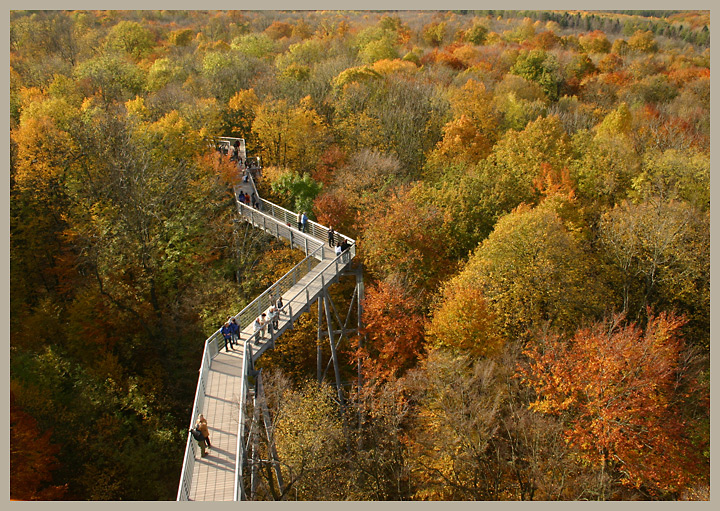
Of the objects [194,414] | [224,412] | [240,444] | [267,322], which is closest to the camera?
[240,444]

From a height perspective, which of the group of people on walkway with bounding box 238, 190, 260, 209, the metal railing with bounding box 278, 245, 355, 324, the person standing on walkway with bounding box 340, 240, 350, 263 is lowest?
the metal railing with bounding box 278, 245, 355, 324

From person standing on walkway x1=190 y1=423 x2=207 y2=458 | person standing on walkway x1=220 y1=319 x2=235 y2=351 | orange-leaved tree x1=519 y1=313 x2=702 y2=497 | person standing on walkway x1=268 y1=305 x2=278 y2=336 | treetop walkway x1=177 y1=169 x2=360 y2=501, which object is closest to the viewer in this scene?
treetop walkway x1=177 y1=169 x2=360 y2=501

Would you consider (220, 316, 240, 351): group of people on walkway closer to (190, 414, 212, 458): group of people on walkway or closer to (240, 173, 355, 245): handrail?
(190, 414, 212, 458): group of people on walkway

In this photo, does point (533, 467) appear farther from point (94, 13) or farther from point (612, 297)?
point (94, 13)

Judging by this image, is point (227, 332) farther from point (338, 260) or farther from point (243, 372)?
point (338, 260)

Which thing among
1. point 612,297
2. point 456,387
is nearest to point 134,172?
point 456,387

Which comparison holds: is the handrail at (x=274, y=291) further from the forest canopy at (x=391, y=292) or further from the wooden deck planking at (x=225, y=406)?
the forest canopy at (x=391, y=292)

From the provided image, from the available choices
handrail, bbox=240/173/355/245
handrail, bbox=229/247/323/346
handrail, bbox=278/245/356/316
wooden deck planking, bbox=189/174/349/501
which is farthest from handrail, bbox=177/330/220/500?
handrail, bbox=240/173/355/245

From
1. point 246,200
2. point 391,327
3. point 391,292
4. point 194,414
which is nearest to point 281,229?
point 246,200
